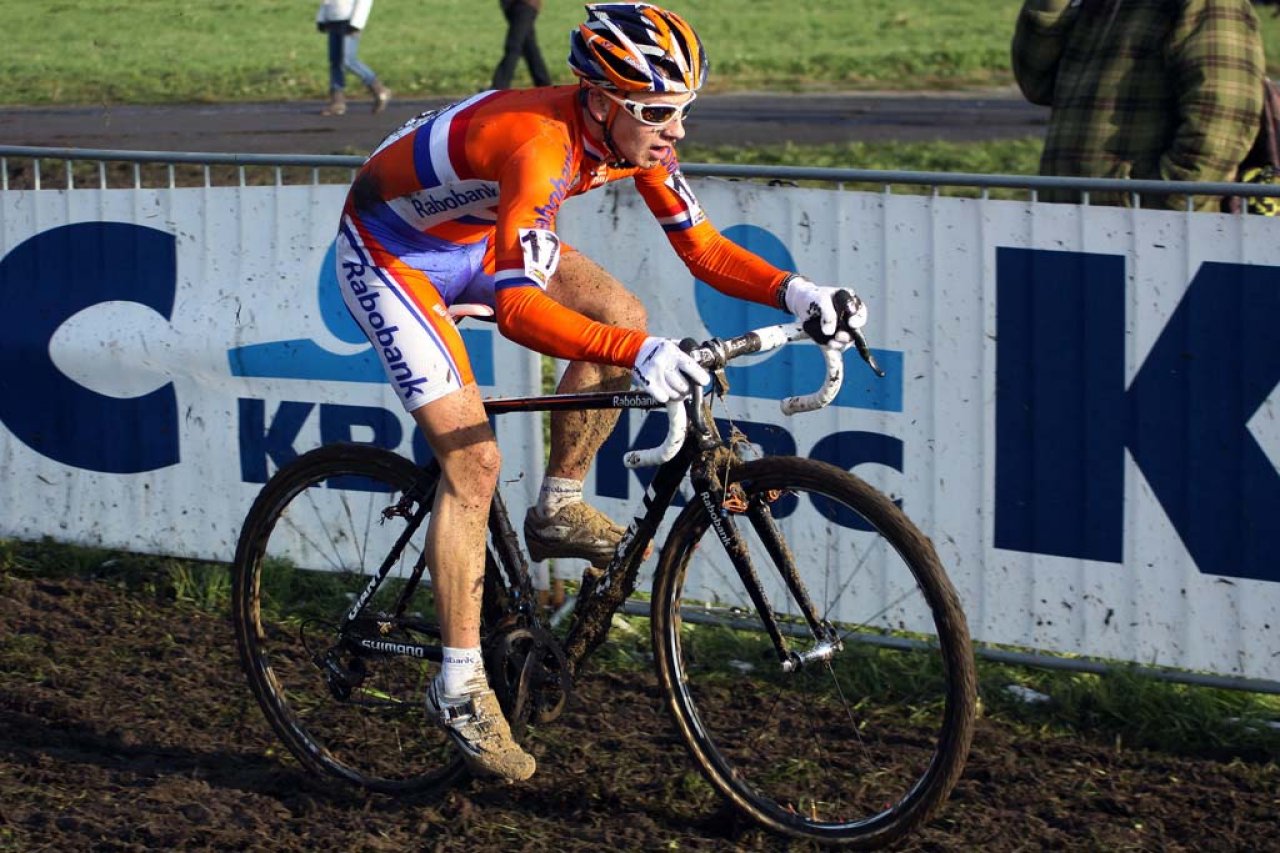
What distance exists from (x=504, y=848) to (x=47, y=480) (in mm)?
3649

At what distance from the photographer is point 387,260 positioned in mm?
4582

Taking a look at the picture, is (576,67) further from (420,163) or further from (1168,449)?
(1168,449)

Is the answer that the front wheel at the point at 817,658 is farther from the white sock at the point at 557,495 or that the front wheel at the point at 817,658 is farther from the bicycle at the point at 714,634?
the white sock at the point at 557,495

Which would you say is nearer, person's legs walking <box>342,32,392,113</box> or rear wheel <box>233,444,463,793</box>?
rear wheel <box>233,444,463,793</box>

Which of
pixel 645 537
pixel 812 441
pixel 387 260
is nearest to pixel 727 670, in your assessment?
pixel 812 441

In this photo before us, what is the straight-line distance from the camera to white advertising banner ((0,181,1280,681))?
5375 mm

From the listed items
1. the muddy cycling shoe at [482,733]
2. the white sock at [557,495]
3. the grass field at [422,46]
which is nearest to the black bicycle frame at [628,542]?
the white sock at [557,495]

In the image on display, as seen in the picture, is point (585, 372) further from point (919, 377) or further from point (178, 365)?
point (178, 365)

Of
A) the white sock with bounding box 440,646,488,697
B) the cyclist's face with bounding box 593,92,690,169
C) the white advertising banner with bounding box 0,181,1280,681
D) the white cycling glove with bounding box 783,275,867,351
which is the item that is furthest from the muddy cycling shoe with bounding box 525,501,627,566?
the white advertising banner with bounding box 0,181,1280,681

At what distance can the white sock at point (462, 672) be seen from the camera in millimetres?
4543

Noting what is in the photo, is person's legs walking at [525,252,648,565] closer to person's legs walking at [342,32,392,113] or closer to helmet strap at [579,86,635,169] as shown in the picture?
helmet strap at [579,86,635,169]

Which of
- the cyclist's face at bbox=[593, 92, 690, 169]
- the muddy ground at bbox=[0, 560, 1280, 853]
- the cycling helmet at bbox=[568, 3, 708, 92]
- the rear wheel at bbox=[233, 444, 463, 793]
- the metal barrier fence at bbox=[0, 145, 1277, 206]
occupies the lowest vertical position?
the muddy ground at bbox=[0, 560, 1280, 853]

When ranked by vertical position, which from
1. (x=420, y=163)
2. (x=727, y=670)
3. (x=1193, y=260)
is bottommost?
(x=727, y=670)

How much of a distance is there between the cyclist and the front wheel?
448mm
